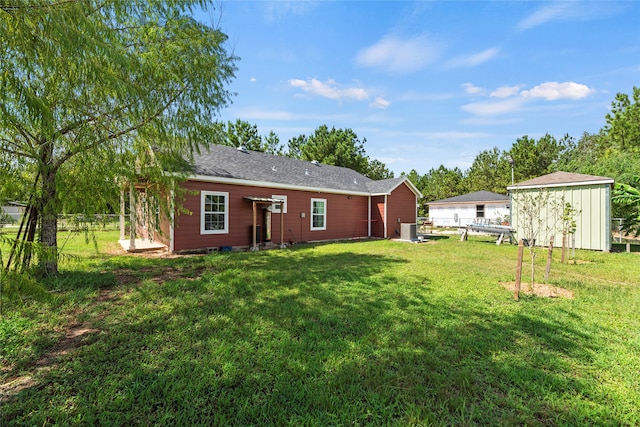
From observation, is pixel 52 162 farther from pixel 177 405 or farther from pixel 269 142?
pixel 269 142

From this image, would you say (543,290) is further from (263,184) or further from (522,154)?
(522,154)

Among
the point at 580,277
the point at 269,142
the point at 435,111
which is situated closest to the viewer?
the point at 580,277

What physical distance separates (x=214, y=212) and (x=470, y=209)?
26.3 meters

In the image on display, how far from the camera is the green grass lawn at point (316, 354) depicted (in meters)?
2.16

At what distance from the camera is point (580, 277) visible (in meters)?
6.50

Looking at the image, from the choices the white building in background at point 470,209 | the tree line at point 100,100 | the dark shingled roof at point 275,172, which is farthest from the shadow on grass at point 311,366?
the white building in background at point 470,209

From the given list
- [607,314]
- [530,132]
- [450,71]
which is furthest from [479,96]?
[530,132]

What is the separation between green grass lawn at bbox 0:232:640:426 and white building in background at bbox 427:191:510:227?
74.6ft

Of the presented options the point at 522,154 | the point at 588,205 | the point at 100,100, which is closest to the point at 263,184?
the point at 100,100

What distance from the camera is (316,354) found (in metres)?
2.96

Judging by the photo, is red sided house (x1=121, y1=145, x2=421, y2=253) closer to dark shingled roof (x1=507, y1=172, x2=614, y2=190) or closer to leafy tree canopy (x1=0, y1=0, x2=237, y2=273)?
leafy tree canopy (x1=0, y1=0, x2=237, y2=273)

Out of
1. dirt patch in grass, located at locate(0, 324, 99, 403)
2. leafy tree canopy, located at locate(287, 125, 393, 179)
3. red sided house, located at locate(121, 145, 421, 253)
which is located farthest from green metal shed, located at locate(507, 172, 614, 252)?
leafy tree canopy, located at locate(287, 125, 393, 179)

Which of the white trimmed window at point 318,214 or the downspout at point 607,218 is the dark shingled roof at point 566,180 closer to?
the downspout at point 607,218

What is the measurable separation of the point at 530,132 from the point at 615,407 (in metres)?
35.8
